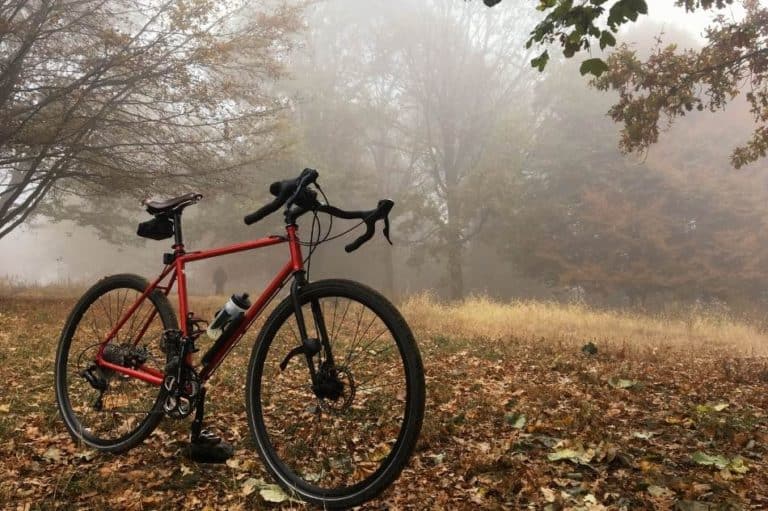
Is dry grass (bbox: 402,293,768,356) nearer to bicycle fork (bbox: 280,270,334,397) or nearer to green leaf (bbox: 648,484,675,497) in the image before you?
green leaf (bbox: 648,484,675,497)

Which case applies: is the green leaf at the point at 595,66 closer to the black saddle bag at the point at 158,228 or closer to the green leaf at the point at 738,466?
the green leaf at the point at 738,466

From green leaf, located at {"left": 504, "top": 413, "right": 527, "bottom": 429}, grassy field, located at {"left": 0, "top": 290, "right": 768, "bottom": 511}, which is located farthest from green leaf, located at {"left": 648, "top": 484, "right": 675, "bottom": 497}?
green leaf, located at {"left": 504, "top": 413, "right": 527, "bottom": 429}

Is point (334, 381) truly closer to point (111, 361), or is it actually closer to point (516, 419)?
point (111, 361)

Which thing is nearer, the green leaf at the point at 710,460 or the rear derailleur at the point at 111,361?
the green leaf at the point at 710,460

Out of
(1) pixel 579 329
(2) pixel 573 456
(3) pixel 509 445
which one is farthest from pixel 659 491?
(1) pixel 579 329

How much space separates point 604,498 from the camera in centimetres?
265

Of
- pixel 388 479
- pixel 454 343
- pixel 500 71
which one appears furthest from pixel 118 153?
pixel 500 71

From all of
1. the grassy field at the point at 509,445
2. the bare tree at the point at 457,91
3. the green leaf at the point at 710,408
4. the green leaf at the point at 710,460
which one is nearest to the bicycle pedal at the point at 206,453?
the grassy field at the point at 509,445

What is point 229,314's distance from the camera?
2.65 meters

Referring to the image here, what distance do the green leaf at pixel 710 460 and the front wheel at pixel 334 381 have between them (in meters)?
1.84

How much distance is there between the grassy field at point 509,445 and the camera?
8.70 feet

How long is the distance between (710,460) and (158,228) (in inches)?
138

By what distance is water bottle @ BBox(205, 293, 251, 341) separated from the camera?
8.70 ft

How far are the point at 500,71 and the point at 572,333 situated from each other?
50.8ft
